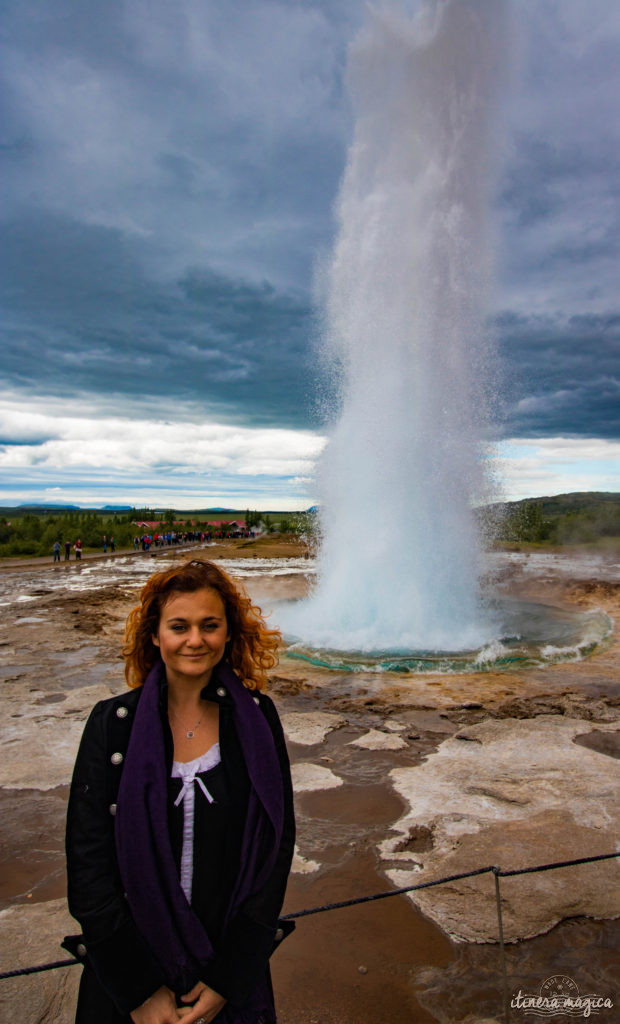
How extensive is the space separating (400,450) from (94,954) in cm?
1145

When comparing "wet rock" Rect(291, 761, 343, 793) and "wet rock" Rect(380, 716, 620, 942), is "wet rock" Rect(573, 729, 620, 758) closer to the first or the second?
"wet rock" Rect(380, 716, 620, 942)

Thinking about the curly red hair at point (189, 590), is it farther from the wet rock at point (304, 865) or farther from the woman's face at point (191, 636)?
the wet rock at point (304, 865)

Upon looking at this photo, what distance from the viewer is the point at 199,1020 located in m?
1.63

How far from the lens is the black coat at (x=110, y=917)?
Result: 1.58 metres

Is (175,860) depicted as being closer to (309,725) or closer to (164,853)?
(164,853)

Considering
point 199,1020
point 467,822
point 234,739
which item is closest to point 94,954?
point 199,1020

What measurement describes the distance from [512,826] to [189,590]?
3.45m

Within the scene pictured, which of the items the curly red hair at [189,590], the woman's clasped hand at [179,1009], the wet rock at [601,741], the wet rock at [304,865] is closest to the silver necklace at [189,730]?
the curly red hair at [189,590]

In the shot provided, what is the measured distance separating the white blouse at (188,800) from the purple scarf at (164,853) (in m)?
0.05

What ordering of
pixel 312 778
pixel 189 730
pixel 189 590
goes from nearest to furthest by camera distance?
pixel 189 730 < pixel 189 590 < pixel 312 778

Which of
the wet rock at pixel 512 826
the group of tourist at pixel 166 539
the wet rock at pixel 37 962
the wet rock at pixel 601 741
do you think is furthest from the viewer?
the group of tourist at pixel 166 539

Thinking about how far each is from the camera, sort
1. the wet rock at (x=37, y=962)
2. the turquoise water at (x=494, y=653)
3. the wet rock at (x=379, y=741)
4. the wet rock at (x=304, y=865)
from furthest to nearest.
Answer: the turquoise water at (x=494, y=653) → the wet rock at (x=379, y=741) → the wet rock at (x=304, y=865) → the wet rock at (x=37, y=962)

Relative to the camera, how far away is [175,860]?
5.37 ft

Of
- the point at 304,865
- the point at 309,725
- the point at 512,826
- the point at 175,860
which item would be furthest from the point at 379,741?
the point at 175,860
